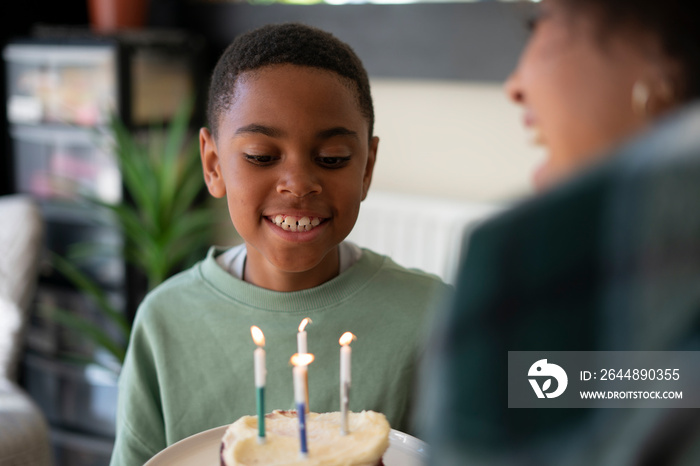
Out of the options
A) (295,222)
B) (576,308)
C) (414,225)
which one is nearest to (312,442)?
(295,222)

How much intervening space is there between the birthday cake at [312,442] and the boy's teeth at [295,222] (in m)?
0.29

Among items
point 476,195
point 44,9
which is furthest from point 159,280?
point 44,9

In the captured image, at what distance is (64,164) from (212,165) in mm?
1932

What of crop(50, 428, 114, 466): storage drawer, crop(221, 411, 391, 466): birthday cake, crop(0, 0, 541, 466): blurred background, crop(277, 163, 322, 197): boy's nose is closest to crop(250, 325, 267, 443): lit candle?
crop(221, 411, 391, 466): birthday cake

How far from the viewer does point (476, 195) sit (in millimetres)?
2619

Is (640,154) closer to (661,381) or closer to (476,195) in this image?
(661,381)

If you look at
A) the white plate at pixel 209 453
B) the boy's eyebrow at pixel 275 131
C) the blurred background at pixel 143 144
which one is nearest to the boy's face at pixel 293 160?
the boy's eyebrow at pixel 275 131

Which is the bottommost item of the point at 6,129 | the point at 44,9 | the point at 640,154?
the point at 640,154

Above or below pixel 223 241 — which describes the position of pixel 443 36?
above

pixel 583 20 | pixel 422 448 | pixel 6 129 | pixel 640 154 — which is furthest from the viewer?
pixel 6 129

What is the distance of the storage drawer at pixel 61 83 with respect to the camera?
259cm

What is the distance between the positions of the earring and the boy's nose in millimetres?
583

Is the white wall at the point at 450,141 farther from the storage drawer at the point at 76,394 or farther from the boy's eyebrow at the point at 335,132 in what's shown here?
the boy's eyebrow at the point at 335,132

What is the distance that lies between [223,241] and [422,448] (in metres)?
2.53
